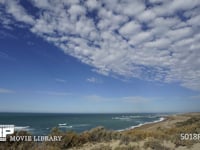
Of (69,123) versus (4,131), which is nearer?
(4,131)

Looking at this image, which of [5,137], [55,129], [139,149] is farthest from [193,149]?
[5,137]

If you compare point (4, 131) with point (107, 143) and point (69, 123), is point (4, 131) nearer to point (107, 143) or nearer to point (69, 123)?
point (107, 143)

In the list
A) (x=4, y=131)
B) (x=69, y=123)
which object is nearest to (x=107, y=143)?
(x=4, y=131)

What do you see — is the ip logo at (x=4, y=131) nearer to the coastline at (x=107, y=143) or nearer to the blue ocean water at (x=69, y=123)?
the coastline at (x=107, y=143)

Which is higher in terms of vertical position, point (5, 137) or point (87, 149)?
point (5, 137)

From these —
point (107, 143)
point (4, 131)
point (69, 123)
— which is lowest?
point (69, 123)

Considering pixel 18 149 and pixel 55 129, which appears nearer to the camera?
pixel 18 149

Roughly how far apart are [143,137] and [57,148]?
6.05 m

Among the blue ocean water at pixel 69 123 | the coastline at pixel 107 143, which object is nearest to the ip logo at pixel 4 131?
the coastline at pixel 107 143

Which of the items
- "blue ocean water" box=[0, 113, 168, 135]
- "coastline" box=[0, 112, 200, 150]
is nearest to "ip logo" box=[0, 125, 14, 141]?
"coastline" box=[0, 112, 200, 150]

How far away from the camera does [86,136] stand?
45.4ft

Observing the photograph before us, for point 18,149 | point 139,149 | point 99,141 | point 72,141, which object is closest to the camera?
point 18,149

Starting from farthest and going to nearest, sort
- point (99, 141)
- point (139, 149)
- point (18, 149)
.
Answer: point (99, 141), point (139, 149), point (18, 149)

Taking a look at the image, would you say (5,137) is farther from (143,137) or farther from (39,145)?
(143,137)
